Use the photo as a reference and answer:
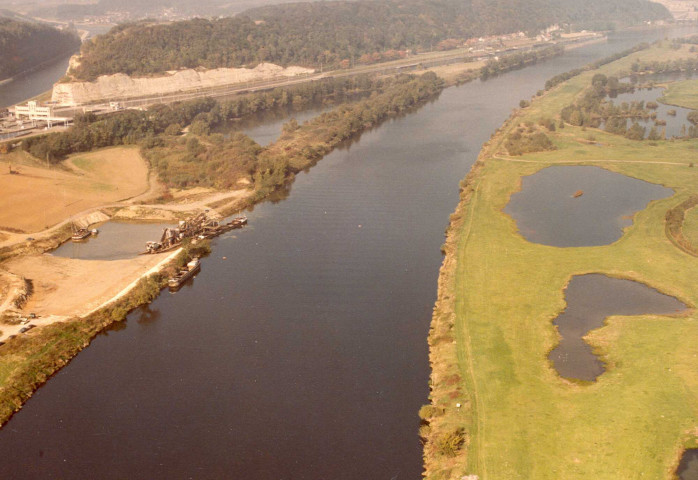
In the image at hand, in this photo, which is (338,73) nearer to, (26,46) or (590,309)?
(26,46)

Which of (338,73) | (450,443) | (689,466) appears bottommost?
(689,466)

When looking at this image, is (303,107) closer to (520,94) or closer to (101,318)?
(520,94)

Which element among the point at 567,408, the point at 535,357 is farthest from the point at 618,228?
the point at 567,408

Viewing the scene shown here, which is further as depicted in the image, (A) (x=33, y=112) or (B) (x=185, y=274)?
(A) (x=33, y=112)

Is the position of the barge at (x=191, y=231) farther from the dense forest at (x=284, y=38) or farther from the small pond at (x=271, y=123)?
the dense forest at (x=284, y=38)

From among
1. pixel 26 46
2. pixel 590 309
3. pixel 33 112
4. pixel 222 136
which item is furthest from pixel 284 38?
pixel 590 309

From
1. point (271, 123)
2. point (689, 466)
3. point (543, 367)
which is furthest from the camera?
point (271, 123)

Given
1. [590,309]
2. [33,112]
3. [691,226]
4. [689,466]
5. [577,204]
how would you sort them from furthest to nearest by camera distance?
[33,112]
[577,204]
[691,226]
[590,309]
[689,466]

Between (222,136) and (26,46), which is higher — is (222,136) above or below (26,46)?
below

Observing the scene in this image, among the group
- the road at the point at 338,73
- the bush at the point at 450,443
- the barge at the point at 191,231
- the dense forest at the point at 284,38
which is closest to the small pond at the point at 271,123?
the road at the point at 338,73
